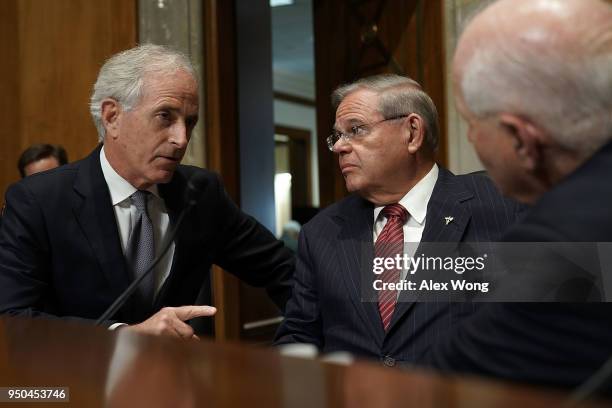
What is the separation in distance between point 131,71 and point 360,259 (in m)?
0.86

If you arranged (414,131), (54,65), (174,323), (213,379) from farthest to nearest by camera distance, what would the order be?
(54,65)
(414,131)
(174,323)
(213,379)

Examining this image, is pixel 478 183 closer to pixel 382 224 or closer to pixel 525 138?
pixel 382 224

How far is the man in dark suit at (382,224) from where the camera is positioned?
72.2 inches

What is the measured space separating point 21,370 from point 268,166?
11.5 feet

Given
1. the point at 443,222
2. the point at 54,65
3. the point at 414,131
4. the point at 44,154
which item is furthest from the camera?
the point at 54,65

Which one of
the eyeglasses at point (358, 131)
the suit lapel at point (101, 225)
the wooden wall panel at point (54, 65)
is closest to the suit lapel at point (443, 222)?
the eyeglasses at point (358, 131)

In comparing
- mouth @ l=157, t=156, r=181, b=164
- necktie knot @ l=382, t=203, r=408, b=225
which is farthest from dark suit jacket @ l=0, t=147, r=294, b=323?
necktie knot @ l=382, t=203, r=408, b=225

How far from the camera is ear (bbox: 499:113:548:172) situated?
0.97 meters

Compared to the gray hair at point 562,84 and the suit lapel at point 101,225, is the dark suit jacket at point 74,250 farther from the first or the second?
the gray hair at point 562,84

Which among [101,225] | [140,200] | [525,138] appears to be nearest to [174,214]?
[140,200]

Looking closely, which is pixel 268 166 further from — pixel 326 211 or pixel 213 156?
pixel 326 211

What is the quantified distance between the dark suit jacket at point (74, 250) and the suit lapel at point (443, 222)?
616 mm

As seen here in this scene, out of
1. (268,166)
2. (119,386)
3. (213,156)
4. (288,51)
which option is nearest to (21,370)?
(119,386)

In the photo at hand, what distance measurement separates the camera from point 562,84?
37.0 inches
